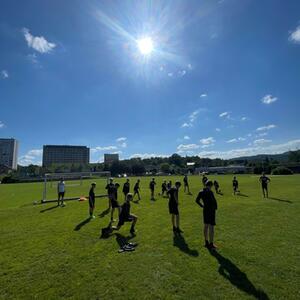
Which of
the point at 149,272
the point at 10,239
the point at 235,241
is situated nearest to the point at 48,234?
the point at 10,239

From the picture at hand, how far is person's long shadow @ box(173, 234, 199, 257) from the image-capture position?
651cm

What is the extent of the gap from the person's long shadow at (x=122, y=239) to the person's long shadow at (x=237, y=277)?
3.09 metres

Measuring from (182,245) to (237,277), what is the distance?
2367 mm

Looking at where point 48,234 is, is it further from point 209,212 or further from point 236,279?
point 236,279

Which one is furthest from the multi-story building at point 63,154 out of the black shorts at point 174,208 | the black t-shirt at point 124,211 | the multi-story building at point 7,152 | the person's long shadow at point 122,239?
the black shorts at point 174,208

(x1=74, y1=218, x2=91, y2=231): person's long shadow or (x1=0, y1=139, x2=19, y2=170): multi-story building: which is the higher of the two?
(x1=0, y1=139, x2=19, y2=170): multi-story building

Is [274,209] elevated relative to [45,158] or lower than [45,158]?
lower

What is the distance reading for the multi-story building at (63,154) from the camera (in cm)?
16588

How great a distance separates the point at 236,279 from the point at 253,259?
1305mm

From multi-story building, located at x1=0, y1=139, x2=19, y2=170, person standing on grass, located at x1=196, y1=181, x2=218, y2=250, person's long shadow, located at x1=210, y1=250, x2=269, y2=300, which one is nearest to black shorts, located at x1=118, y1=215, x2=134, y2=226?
person standing on grass, located at x1=196, y1=181, x2=218, y2=250

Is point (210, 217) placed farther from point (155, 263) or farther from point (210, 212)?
point (155, 263)

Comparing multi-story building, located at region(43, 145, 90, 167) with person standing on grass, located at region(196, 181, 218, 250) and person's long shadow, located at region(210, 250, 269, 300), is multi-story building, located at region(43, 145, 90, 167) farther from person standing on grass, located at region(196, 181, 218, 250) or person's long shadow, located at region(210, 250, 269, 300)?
person's long shadow, located at region(210, 250, 269, 300)

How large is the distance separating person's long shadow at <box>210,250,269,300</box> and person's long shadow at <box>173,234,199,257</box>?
626 millimetres

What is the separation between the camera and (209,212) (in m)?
6.94
